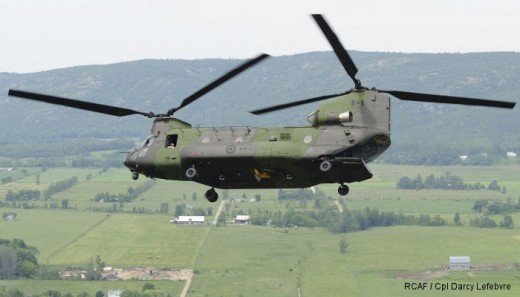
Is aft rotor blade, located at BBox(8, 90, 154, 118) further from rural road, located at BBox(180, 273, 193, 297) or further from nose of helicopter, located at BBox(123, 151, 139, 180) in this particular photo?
rural road, located at BBox(180, 273, 193, 297)

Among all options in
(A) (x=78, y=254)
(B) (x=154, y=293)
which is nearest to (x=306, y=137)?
(B) (x=154, y=293)

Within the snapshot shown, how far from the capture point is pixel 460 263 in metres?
166

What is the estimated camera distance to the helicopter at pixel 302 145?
42656mm

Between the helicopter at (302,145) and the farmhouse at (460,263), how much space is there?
126 meters

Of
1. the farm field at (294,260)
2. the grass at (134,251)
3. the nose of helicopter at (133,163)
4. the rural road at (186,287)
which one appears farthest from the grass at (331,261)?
the nose of helicopter at (133,163)

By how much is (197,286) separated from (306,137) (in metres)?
110

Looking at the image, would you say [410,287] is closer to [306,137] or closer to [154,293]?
[154,293]

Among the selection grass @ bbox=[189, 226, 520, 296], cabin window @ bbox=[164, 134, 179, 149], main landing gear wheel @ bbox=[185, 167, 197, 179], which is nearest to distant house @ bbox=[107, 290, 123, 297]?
grass @ bbox=[189, 226, 520, 296]

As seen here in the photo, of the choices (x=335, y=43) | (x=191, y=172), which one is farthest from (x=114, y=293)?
(x=335, y=43)

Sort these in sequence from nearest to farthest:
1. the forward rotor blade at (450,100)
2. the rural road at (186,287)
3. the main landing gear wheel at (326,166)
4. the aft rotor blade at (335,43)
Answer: the aft rotor blade at (335,43)
the forward rotor blade at (450,100)
the main landing gear wheel at (326,166)
the rural road at (186,287)

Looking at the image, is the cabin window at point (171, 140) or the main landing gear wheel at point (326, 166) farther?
the cabin window at point (171, 140)

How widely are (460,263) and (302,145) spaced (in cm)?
12897

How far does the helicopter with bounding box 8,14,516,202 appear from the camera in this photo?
42656 millimetres

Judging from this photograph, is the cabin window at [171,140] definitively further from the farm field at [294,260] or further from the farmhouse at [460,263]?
the farmhouse at [460,263]
